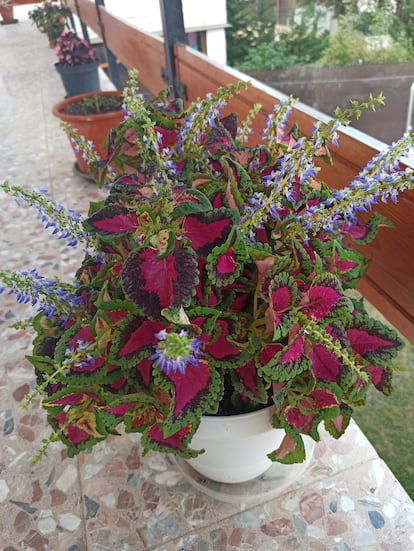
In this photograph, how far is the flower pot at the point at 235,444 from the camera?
554 mm

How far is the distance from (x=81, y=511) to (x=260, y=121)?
31.5 inches

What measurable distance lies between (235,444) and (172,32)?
1.28 m

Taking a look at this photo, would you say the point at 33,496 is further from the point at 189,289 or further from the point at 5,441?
the point at 189,289

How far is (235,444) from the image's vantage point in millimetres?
599

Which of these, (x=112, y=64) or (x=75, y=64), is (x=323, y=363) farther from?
(x=112, y=64)

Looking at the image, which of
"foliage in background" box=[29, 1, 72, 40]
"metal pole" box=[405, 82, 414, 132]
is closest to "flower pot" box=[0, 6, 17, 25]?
"foliage in background" box=[29, 1, 72, 40]

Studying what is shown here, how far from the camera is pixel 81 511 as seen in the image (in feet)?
2.33

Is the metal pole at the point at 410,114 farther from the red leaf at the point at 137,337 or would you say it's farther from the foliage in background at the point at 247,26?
the red leaf at the point at 137,337

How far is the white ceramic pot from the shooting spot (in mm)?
554

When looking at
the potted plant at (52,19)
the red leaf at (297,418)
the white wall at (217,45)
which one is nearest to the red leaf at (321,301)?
the red leaf at (297,418)

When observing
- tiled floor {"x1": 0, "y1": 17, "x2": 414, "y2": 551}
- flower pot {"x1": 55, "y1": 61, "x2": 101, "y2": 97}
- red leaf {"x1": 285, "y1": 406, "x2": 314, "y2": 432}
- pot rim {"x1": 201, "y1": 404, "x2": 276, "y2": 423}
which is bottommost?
tiled floor {"x1": 0, "y1": 17, "x2": 414, "y2": 551}

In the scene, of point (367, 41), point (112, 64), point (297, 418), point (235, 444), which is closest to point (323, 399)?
point (297, 418)

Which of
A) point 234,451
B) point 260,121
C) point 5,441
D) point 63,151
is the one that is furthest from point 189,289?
point 63,151

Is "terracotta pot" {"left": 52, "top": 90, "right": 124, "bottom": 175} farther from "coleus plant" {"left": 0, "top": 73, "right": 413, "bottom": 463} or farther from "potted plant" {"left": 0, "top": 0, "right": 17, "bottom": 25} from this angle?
"potted plant" {"left": 0, "top": 0, "right": 17, "bottom": 25}
